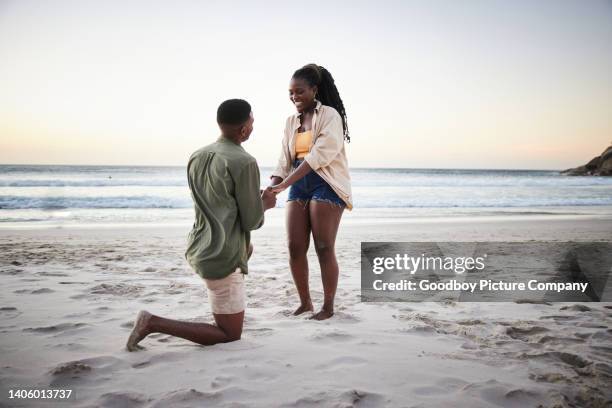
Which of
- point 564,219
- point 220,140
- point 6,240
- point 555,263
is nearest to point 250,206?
point 220,140

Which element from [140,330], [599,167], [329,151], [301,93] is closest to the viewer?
[140,330]

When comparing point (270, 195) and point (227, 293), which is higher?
point (270, 195)

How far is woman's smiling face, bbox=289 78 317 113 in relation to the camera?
338 centimetres

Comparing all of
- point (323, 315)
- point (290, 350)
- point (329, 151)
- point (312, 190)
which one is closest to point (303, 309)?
point (323, 315)

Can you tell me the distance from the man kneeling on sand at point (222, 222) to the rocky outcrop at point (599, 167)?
4524cm

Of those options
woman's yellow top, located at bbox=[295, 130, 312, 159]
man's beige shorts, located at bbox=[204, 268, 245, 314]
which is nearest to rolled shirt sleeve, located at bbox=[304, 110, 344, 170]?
woman's yellow top, located at bbox=[295, 130, 312, 159]

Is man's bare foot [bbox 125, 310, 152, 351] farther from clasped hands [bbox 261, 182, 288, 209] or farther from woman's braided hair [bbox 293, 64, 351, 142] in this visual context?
woman's braided hair [bbox 293, 64, 351, 142]

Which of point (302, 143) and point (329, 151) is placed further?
point (302, 143)

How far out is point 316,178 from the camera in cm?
345

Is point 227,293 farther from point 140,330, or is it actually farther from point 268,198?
point 268,198

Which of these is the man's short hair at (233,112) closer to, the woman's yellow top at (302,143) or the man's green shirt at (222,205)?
the man's green shirt at (222,205)

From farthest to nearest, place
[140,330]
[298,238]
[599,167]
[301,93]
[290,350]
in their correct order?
[599,167] → [298,238] → [301,93] → [290,350] → [140,330]

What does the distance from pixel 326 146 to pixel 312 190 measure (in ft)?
1.30

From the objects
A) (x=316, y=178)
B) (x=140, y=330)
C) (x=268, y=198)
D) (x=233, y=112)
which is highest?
(x=233, y=112)
